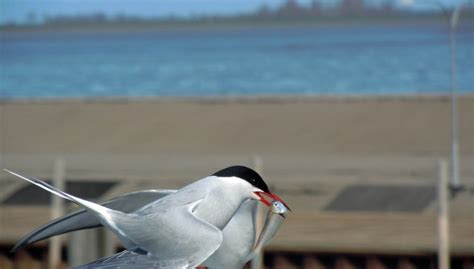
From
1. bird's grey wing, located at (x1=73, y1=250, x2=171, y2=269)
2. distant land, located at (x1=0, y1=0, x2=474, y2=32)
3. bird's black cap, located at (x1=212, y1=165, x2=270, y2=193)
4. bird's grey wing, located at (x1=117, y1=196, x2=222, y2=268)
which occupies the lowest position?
distant land, located at (x1=0, y1=0, x2=474, y2=32)

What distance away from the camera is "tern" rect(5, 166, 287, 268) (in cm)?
389

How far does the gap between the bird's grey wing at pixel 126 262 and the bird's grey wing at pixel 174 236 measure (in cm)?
3

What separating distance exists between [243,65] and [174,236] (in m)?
98.0

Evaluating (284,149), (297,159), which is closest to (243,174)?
(297,159)

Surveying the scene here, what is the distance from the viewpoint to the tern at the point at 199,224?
3.89m

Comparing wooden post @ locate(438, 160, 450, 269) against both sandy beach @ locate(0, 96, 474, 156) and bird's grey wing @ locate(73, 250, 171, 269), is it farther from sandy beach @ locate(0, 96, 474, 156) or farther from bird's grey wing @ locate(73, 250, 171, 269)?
sandy beach @ locate(0, 96, 474, 156)

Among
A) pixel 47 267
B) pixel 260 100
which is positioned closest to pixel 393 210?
pixel 47 267

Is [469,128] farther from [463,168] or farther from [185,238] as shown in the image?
[185,238]

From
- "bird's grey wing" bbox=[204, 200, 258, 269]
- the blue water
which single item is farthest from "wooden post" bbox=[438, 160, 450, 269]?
the blue water

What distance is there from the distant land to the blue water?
1187 centimetres

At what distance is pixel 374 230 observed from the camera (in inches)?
587

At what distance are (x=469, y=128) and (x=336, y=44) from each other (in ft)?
342

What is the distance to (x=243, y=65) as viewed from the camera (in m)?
102

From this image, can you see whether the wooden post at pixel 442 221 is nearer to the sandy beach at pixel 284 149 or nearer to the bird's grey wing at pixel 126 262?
the sandy beach at pixel 284 149
